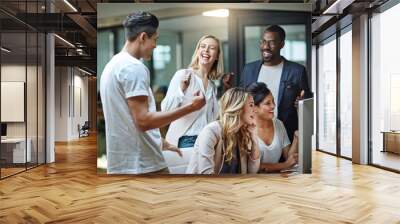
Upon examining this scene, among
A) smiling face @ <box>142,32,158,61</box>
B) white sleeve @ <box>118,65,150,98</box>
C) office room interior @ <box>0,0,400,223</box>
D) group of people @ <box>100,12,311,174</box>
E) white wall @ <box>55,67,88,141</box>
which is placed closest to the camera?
office room interior @ <box>0,0,400,223</box>

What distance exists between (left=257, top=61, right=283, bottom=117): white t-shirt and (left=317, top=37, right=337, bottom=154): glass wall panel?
13.3ft

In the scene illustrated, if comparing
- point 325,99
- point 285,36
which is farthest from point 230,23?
point 325,99

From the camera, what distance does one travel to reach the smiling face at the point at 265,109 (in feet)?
22.4

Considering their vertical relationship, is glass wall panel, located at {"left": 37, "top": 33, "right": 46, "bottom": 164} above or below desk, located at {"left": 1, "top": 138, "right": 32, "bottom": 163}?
above

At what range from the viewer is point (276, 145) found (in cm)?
689

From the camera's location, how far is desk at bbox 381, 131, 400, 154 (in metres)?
7.30

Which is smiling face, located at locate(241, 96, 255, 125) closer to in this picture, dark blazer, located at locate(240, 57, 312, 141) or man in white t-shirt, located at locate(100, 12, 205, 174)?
dark blazer, located at locate(240, 57, 312, 141)

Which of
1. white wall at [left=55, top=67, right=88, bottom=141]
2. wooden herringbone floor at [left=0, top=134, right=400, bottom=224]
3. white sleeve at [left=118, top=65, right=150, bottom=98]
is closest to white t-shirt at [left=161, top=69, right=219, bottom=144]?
white sleeve at [left=118, top=65, right=150, bottom=98]

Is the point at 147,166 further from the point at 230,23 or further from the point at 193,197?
the point at 230,23

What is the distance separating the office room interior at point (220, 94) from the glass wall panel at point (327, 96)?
0.07 metres

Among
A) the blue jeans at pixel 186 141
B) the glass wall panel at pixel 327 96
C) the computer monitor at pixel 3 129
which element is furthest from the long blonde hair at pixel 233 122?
the glass wall panel at pixel 327 96

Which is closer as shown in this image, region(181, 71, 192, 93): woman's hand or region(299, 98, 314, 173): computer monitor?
region(181, 71, 192, 93): woman's hand

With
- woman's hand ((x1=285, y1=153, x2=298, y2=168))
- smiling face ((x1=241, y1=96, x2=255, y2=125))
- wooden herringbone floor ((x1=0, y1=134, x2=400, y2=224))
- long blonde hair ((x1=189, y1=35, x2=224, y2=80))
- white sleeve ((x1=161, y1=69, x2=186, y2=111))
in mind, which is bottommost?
wooden herringbone floor ((x1=0, y1=134, x2=400, y2=224))

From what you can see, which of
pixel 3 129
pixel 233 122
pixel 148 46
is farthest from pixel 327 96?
pixel 3 129
